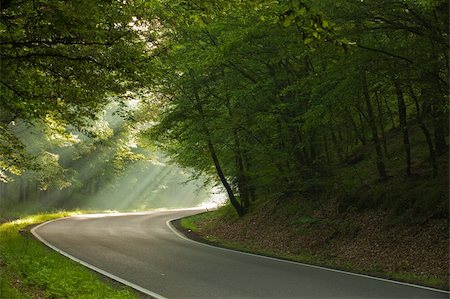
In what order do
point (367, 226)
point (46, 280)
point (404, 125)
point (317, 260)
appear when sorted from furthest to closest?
point (404, 125), point (367, 226), point (317, 260), point (46, 280)

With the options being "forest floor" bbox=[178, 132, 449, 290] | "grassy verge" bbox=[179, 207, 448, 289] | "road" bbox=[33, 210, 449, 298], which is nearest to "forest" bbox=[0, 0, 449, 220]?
"forest floor" bbox=[178, 132, 449, 290]

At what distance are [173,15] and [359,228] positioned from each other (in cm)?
930

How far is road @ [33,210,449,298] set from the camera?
26.5 feet

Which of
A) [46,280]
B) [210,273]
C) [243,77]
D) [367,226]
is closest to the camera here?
[46,280]

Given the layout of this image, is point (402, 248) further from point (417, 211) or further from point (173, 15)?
point (173, 15)

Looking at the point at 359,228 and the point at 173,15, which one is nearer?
the point at 173,15

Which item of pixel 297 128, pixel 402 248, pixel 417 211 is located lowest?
pixel 402 248

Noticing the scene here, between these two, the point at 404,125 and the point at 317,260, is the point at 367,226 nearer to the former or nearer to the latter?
the point at 317,260

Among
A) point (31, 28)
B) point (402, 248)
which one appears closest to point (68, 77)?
point (31, 28)

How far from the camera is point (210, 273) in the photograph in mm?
9906

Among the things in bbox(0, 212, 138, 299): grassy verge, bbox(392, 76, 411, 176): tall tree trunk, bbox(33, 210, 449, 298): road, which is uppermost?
bbox(392, 76, 411, 176): tall tree trunk

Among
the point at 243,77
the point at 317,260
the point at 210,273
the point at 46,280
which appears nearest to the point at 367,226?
the point at 317,260

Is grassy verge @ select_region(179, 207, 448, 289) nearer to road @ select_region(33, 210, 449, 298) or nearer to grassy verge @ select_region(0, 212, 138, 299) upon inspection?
road @ select_region(33, 210, 449, 298)

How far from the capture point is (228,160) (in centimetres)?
2131
